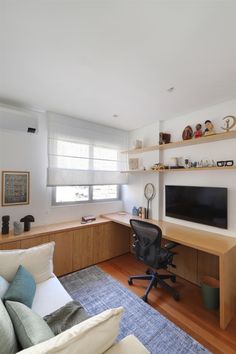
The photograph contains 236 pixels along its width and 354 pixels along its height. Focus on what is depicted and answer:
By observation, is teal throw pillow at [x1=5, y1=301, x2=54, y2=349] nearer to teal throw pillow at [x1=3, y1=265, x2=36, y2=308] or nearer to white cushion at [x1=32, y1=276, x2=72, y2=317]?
teal throw pillow at [x1=3, y1=265, x2=36, y2=308]

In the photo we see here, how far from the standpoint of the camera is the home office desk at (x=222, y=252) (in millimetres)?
1781

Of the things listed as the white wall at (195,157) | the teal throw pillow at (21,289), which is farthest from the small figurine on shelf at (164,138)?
the teal throw pillow at (21,289)

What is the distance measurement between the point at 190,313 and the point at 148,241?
0.87 meters

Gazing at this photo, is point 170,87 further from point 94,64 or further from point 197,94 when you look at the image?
point 94,64

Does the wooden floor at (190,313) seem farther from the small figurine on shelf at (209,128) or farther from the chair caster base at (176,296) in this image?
the small figurine on shelf at (209,128)

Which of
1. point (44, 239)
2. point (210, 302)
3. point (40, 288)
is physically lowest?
point (210, 302)

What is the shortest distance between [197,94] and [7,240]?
118 inches

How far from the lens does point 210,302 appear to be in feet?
6.68

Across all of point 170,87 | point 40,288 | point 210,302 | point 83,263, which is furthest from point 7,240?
point 170,87

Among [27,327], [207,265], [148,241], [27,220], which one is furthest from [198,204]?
[27,220]

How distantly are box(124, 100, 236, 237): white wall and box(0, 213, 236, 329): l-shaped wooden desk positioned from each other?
14.3 inches

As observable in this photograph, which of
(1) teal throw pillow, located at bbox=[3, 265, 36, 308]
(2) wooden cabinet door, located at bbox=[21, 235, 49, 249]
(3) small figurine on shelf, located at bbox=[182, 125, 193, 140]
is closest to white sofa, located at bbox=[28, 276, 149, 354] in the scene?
(1) teal throw pillow, located at bbox=[3, 265, 36, 308]

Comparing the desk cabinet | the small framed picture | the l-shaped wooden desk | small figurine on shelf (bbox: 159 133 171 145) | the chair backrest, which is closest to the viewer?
the l-shaped wooden desk

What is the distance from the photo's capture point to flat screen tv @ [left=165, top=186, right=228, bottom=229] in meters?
2.33
